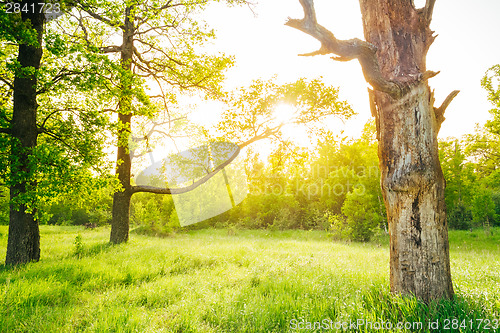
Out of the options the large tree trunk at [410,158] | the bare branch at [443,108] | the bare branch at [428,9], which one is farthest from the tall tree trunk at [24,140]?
the bare branch at [443,108]

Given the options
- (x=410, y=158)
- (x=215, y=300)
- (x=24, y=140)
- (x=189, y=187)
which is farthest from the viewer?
(x=189, y=187)

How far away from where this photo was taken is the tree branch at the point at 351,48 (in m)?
3.37

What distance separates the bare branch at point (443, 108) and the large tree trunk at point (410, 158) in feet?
0.05


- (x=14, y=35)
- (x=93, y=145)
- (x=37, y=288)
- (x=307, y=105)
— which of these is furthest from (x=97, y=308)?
(x=307, y=105)

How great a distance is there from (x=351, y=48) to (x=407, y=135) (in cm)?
149

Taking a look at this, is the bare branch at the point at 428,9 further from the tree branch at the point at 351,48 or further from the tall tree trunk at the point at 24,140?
the tall tree trunk at the point at 24,140

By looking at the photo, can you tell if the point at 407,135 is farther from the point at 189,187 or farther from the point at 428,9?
the point at 189,187

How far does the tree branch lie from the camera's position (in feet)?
11.1

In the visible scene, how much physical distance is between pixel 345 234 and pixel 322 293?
13.6 m

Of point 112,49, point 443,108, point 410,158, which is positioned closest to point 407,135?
point 410,158

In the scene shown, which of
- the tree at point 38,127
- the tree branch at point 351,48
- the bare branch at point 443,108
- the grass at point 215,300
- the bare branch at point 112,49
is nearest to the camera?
the grass at point 215,300

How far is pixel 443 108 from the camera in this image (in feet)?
11.7

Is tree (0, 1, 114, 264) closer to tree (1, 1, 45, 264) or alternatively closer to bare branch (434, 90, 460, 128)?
tree (1, 1, 45, 264)

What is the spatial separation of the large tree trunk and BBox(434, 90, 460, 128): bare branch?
2 cm
